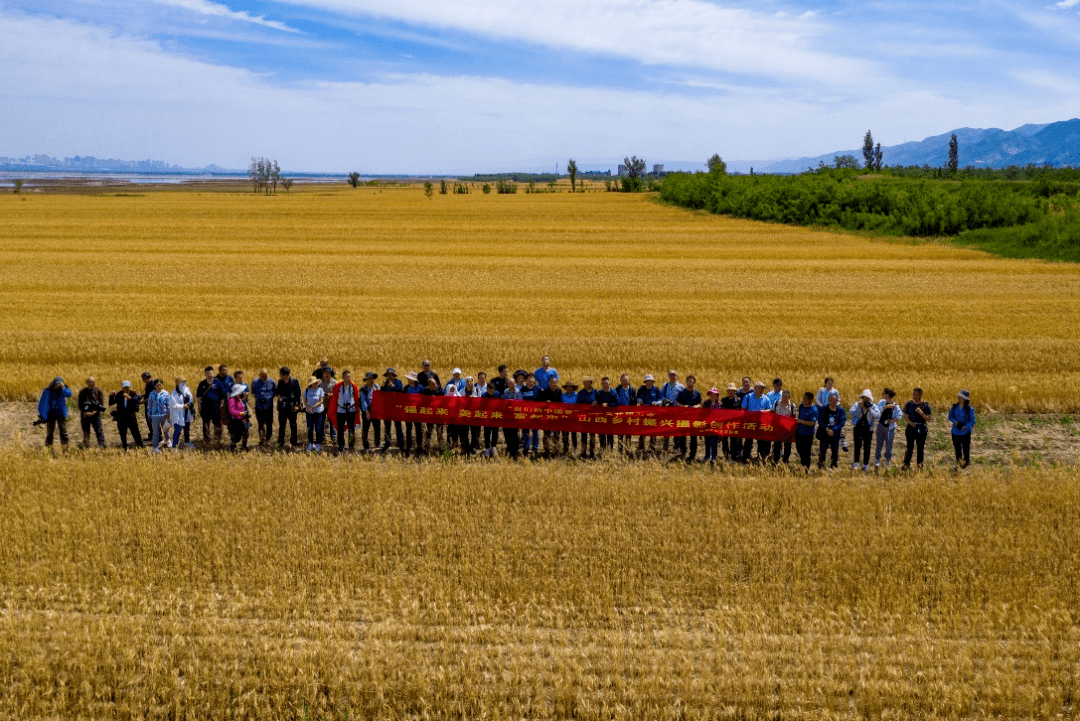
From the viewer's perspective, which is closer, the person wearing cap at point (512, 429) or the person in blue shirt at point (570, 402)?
the person in blue shirt at point (570, 402)

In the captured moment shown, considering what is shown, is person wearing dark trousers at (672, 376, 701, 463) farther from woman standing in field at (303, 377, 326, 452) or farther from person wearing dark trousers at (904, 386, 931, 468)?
woman standing in field at (303, 377, 326, 452)

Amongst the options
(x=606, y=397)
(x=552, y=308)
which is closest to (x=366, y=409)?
(x=606, y=397)

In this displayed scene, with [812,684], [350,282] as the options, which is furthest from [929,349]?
[350,282]

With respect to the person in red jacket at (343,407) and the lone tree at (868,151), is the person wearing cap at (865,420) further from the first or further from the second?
the lone tree at (868,151)

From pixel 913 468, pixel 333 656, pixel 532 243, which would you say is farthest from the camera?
pixel 532 243

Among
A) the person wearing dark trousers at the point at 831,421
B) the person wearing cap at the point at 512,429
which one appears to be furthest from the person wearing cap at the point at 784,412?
the person wearing cap at the point at 512,429

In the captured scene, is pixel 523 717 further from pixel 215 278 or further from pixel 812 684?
pixel 215 278
